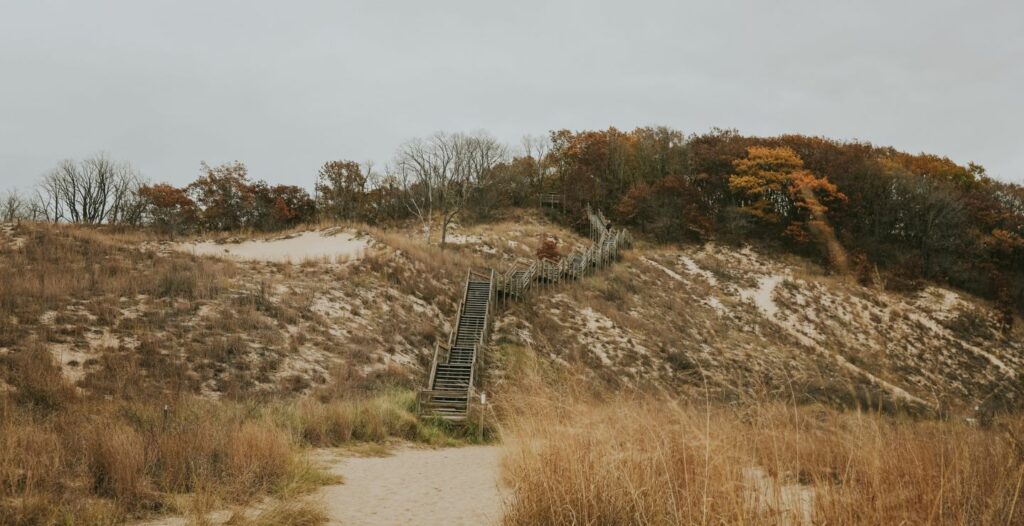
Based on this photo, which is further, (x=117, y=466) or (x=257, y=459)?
(x=257, y=459)

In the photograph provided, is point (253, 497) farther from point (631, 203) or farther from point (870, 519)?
point (631, 203)

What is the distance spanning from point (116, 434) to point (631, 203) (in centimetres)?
4650

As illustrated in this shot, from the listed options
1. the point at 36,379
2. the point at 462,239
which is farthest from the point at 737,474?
the point at 462,239

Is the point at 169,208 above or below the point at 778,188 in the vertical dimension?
below

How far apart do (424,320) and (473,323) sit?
2.25m

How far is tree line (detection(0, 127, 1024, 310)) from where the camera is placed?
44812mm

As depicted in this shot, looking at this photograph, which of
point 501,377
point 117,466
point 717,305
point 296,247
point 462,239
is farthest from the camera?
point 462,239

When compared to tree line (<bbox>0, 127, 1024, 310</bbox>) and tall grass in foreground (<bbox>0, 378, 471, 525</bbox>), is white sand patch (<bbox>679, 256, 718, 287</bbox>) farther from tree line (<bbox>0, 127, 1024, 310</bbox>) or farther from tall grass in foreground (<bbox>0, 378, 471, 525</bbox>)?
tall grass in foreground (<bbox>0, 378, 471, 525</bbox>)

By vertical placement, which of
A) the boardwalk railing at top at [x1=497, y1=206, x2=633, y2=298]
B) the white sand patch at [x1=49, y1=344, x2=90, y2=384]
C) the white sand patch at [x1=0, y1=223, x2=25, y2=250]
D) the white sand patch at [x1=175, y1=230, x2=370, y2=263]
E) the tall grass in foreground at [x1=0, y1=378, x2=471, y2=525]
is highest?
the white sand patch at [x1=0, y1=223, x2=25, y2=250]

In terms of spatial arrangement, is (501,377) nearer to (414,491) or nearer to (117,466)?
(414,491)

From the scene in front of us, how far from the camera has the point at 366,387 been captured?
704 inches

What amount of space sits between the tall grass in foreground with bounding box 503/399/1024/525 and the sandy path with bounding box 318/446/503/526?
144 cm

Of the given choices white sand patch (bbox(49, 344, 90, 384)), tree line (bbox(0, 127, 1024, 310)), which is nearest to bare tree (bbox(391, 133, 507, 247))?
tree line (bbox(0, 127, 1024, 310))

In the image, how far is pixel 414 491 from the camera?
8969 millimetres
